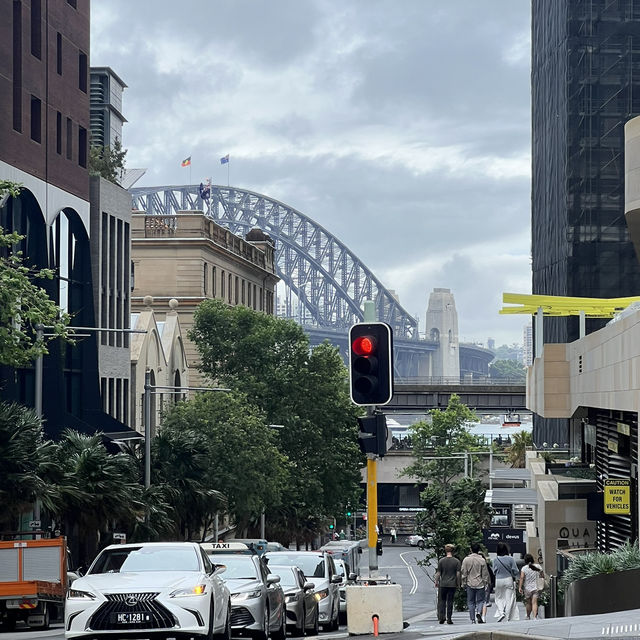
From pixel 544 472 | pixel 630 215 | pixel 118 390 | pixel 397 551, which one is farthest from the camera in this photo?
pixel 397 551

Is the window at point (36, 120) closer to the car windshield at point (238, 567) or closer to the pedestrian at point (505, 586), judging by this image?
the pedestrian at point (505, 586)

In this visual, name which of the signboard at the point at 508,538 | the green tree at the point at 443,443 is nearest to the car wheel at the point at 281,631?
the signboard at the point at 508,538

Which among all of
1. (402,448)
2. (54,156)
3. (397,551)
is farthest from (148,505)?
(402,448)

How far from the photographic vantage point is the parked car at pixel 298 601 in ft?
88.4

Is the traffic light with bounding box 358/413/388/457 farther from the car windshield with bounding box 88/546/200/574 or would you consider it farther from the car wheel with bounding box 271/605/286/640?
the car wheel with bounding box 271/605/286/640

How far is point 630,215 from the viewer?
3136cm

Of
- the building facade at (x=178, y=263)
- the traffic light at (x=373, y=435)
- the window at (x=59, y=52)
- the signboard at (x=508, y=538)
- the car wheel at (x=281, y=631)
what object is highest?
the window at (x=59, y=52)

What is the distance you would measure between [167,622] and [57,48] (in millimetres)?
48166

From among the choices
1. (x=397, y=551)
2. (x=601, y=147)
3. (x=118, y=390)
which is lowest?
(x=397, y=551)

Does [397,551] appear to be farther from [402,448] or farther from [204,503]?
[204,503]

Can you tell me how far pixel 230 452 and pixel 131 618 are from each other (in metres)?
46.0

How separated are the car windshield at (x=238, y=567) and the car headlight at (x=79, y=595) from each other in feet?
16.8

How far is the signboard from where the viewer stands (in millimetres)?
53625

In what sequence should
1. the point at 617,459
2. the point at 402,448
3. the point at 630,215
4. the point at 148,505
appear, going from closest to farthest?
1. the point at 630,215
2. the point at 617,459
3. the point at 148,505
4. the point at 402,448
